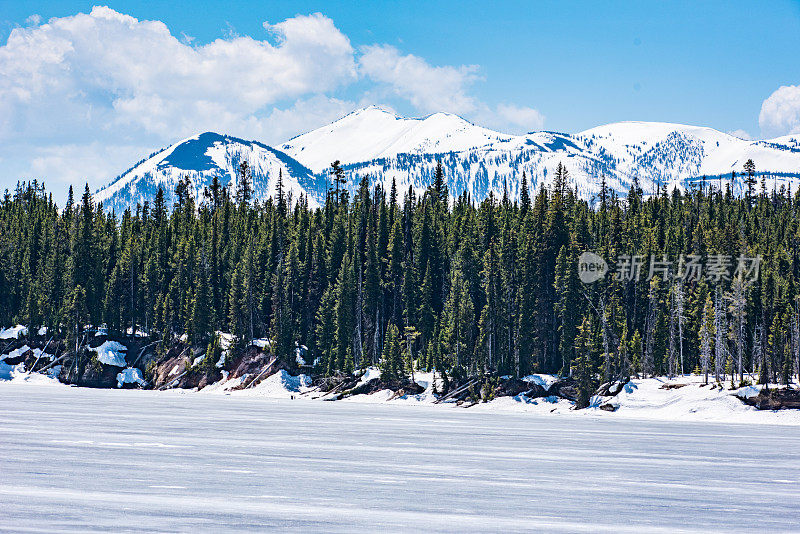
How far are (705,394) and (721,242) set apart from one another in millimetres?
36426

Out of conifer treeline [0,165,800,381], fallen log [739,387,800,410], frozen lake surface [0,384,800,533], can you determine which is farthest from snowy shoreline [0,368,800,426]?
frozen lake surface [0,384,800,533]

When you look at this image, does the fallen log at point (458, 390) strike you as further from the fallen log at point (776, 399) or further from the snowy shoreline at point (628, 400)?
the fallen log at point (776, 399)

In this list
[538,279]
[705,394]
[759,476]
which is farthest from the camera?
[538,279]

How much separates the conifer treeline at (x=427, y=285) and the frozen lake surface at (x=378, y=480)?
49.0 meters

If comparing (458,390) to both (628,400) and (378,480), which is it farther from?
(378,480)

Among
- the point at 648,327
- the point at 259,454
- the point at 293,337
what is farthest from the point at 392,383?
the point at 259,454

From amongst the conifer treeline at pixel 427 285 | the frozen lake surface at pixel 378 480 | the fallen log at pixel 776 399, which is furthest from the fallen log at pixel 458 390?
the frozen lake surface at pixel 378 480

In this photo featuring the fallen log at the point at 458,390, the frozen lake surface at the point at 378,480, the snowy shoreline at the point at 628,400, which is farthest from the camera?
the fallen log at the point at 458,390

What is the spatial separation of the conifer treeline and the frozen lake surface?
49.0 meters

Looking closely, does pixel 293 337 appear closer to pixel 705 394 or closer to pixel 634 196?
pixel 705 394

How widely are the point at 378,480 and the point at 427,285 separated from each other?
9150 cm

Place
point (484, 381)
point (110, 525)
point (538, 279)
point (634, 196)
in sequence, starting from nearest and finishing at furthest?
point (110, 525)
point (484, 381)
point (538, 279)
point (634, 196)

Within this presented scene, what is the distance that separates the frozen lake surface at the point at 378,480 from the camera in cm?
1947

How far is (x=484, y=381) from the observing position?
327 ft
